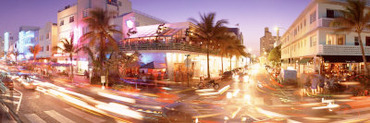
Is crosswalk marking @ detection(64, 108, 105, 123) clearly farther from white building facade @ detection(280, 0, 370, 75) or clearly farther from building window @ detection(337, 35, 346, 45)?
building window @ detection(337, 35, 346, 45)

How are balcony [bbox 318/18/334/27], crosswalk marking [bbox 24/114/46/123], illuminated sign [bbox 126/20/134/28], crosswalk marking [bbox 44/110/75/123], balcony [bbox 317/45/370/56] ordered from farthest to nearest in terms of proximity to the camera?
illuminated sign [bbox 126/20/134/28] → balcony [bbox 317/45/370/56] → balcony [bbox 318/18/334/27] → crosswalk marking [bbox 44/110/75/123] → crosswalk marking [bbox 24/114/46/123]

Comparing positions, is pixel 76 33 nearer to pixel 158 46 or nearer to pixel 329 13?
pixel 158 46

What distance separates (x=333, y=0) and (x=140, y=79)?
25.1 metres

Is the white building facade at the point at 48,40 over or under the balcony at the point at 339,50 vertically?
over

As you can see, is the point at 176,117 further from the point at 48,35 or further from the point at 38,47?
the point at 38,47

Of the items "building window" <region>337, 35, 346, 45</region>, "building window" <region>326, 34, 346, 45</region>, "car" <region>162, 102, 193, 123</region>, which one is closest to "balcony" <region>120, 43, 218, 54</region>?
"building window" <region>326, 34, 346, 45</region>

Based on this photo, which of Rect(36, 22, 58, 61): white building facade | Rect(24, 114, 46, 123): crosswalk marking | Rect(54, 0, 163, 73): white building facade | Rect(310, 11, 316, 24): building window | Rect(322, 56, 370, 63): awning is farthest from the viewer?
Rect(36, 22, 58, 61): white building facade

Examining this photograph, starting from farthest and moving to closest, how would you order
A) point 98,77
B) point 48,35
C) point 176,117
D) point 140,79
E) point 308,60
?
1. point 48,35
2. point 308,60
3. point 140,79
4. point 98,77
5. point 176,117

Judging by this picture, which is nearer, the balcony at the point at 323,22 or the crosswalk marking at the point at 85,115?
the crosswalk marking at the point at 85,115

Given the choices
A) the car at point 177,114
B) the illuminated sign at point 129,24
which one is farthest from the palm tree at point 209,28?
the car at point 177,114

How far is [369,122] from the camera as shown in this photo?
28.0 ft

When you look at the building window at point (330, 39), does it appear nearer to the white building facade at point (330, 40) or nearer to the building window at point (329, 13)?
the white building facade at point (330, 40)

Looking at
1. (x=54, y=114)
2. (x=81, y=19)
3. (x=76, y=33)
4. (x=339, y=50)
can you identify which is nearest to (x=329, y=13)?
(x=339, y=50)

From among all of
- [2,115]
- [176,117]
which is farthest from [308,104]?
[2,115]
